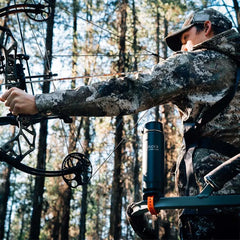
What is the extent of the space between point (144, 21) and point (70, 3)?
5.80 metres

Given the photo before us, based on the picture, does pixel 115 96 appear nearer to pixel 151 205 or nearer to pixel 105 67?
pixel 151 205

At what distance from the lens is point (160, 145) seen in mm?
2027

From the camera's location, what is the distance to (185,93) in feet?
7.04

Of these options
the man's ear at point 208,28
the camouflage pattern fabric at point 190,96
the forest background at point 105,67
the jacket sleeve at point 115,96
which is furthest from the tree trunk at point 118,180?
the jacket sleeve at point 115,96

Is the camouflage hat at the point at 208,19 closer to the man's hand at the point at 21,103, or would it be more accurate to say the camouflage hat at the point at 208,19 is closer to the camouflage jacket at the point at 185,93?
the camouflage jacket at the point at 185,93

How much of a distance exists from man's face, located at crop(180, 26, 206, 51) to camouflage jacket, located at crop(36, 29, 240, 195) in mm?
245

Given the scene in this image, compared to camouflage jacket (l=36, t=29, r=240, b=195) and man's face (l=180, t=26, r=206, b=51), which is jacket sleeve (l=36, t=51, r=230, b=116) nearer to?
camouflage jacket (l=36, t=29, r=240, b=195)

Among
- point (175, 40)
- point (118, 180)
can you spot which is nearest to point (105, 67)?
point (118, 180)

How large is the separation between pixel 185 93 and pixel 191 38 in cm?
59

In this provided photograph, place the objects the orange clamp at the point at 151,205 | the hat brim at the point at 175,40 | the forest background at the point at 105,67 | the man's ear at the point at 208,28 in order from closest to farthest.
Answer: the orange clamp at the point at 151,205, the man's ear at the point at 208,28, the hat brim at the point at 175,40, the forest background at the point at 105,67

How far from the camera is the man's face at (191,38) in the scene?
8.32 ft

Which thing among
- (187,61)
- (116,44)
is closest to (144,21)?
(116,44)

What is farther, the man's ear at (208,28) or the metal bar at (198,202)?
the man's ear at (208,28)

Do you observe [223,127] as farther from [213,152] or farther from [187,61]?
[187,61]
